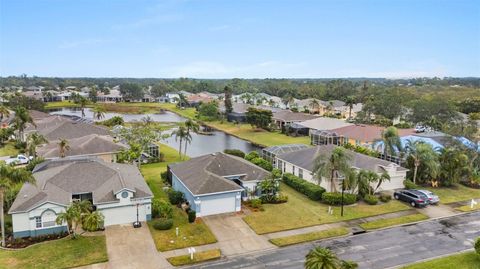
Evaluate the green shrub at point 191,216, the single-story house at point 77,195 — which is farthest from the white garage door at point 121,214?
the green shrub at point 191,216

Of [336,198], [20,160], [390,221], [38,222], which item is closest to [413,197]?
[390,221]

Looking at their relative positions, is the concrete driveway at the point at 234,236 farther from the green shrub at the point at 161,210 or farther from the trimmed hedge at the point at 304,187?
the trimmed hedge at the point at 304,187

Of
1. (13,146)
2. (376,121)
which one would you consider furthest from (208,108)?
(13,146)

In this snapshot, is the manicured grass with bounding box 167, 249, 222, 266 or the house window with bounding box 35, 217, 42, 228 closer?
the manicured grass with bounding box 167, 249, 222, 266

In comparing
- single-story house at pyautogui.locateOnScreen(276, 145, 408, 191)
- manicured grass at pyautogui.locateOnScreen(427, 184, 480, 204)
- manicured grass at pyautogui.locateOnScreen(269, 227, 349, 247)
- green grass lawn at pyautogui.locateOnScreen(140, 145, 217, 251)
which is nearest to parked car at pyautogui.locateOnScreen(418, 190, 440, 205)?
manicured grass at pyautogui.locateOnScreen(427, 184, 480, 204)

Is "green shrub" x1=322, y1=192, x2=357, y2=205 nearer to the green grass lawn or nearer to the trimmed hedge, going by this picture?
the trimmed hedge

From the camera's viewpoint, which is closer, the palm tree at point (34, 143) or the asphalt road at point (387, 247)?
the asphalt road at point (387, 247)
